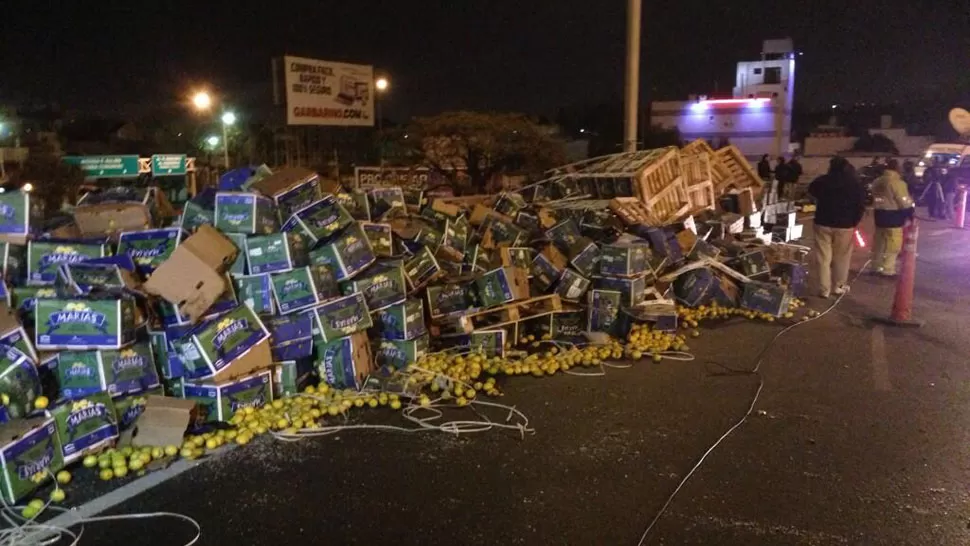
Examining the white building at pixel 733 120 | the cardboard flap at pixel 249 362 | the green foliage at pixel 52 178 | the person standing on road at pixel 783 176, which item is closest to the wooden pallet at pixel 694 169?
the cardboard flap at pixel 249 362

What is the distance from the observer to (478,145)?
2995 cm

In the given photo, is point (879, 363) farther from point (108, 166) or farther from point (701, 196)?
point (108, 166)

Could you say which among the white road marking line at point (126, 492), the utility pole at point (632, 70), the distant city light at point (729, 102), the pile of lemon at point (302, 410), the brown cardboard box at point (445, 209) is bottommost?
the white road marking line at point (126, 492)

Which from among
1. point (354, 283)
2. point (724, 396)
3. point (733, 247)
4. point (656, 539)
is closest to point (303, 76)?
point (733, 247)

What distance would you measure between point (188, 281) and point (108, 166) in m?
18.4

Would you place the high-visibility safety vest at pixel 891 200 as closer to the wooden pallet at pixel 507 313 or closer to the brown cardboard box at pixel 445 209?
the wooden pallet at pixel 507 313

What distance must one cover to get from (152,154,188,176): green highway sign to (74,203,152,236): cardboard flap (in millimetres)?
15075

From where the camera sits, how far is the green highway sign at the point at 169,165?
21406mm

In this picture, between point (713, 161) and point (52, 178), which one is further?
point (52, 178)

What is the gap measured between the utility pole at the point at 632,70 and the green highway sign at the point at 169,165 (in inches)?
500

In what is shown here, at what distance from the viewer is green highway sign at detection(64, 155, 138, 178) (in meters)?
20.8

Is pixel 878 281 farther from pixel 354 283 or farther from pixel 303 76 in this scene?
pixel 303 76

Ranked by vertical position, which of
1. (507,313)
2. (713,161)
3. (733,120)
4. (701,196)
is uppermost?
(733,120)

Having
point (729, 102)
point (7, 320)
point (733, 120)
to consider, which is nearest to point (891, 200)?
point (7, 320)
